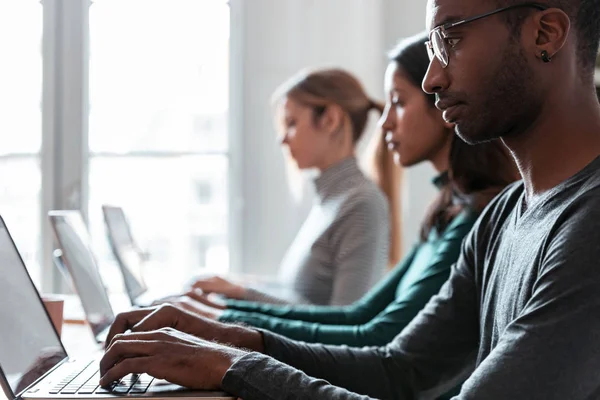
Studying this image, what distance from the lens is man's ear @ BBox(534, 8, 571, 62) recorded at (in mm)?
950

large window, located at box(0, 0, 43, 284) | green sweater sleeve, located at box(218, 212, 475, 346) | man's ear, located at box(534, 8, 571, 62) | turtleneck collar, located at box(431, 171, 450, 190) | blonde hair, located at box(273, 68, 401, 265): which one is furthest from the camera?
large window, located at box(0, 0, 43, 284)

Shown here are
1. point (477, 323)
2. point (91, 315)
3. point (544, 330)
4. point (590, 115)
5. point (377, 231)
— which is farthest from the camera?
point (377, 231)

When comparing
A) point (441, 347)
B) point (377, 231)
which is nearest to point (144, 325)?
point (441, 347)

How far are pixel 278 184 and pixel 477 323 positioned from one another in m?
1.99

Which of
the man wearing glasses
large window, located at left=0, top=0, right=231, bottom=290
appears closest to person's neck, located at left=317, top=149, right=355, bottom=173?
large window, located at left=0, top=0, right=231, bottom=290

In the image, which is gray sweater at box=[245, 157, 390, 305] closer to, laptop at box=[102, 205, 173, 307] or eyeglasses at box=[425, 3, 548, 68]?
laptop at box=[102, 205, 173, 307]

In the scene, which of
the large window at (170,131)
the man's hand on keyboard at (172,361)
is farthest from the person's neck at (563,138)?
the large window at (170,131)

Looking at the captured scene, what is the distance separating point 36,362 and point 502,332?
0.63 m

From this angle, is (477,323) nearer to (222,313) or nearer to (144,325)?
(144,325)

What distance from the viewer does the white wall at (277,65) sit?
3.16m

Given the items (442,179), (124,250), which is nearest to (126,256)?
(124,250)

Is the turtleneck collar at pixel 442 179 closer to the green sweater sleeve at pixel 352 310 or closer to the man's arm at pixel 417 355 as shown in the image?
the green sweater sleeve at pixel 352 310

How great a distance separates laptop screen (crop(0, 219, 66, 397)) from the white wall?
1.89 meters

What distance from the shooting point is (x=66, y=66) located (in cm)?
291
